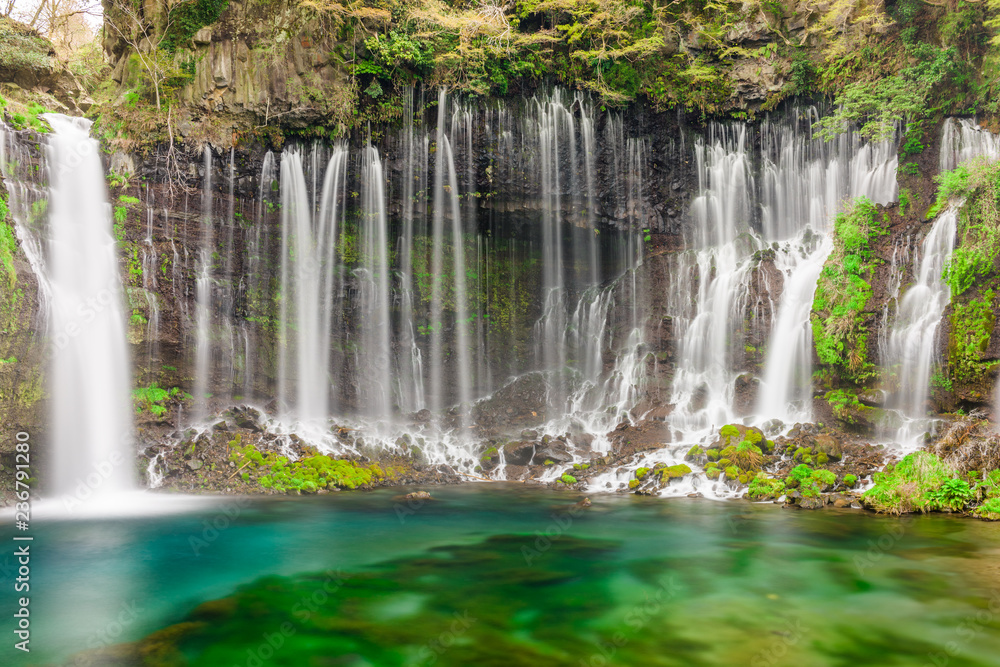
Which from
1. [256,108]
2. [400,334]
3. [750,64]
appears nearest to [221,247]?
[256,108]

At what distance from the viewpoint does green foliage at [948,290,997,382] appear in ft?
41.8

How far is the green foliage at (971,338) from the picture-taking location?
1273cm

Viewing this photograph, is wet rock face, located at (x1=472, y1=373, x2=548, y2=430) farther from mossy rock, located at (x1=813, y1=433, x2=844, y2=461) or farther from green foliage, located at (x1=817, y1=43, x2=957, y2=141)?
green foliage, located at (x1=817, y1=43, x2=957, y2=141)

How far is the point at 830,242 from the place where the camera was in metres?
17.5

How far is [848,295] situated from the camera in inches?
591

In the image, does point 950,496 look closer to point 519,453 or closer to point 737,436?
point 737,436

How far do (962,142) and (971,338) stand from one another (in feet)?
22.1

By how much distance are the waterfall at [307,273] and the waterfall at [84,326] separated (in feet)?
14.2

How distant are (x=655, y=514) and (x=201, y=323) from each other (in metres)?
12.9

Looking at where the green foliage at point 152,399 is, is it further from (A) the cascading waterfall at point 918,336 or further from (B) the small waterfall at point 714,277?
(A) the cascading waterfall at point 918,336

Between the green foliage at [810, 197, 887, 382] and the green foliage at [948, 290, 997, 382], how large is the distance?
1.69 m

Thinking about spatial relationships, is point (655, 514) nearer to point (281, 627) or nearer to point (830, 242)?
point (281, 627)

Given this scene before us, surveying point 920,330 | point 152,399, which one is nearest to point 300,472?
point 152,399

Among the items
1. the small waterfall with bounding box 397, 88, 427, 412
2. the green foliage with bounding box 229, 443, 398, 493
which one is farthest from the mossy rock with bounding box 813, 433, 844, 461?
the small waterfall with bounding box 397, 88, 427, 412
